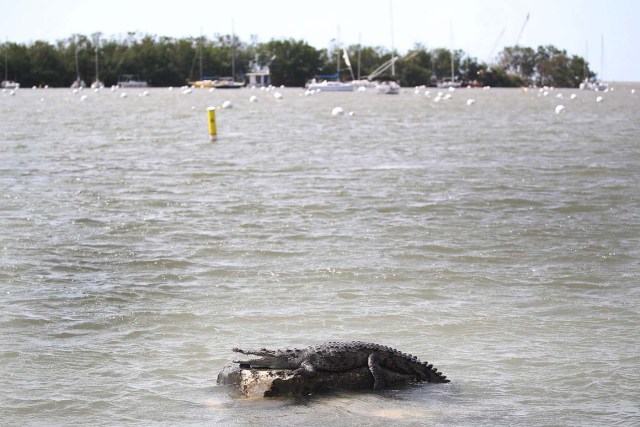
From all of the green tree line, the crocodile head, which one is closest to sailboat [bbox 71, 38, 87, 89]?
the green tree line

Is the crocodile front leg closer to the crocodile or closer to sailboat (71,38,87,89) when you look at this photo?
the crocodile

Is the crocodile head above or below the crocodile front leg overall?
above

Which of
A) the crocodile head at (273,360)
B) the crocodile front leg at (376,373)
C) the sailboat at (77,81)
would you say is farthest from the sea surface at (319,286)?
the sailboat at (77,81)

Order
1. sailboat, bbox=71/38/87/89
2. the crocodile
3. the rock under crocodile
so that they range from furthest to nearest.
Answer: sailboat, bbox=71/38/87/89, the crocodile, the rock under crocodile

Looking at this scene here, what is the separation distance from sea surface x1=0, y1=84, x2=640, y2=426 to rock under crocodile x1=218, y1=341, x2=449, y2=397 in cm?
14

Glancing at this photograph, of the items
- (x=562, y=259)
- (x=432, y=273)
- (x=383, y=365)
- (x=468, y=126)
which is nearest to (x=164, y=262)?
(x=432, y=273)

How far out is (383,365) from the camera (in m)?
7.81

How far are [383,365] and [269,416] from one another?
1.07 metres

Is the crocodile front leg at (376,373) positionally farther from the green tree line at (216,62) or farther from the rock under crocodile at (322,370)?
the green tree line at (216,62)

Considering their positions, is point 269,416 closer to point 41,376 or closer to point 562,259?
point 41,376

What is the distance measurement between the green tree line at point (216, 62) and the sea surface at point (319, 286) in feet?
445

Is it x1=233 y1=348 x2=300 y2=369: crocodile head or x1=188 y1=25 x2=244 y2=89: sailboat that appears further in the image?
x1=188 y1=25 x2=244 y2=89: sailboat

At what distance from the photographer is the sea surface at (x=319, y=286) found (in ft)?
25.0

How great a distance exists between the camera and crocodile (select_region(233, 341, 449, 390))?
7664 mm
